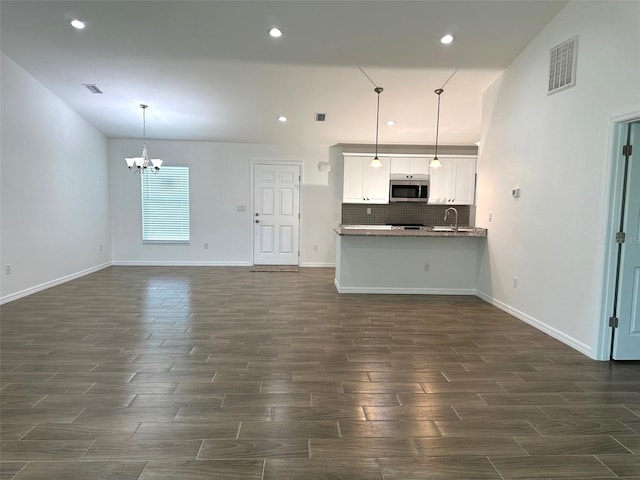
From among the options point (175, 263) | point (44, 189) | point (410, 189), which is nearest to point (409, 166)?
point (410, 189)

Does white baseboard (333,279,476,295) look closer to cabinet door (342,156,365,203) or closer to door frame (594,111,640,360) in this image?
door frame (594,111,640,360)

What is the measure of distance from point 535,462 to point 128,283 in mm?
5925

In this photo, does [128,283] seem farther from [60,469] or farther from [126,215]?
[60,469]

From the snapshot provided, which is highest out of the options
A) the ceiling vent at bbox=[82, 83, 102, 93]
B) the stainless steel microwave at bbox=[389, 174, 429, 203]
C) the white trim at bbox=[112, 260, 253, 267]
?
the ceiling vent at bbox=[82, 83, 102, 93]

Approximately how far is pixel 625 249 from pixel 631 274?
0.23 m

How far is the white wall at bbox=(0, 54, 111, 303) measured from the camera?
15.4 ft

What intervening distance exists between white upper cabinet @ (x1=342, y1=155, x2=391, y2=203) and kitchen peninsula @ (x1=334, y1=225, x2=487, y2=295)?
204 centimetres

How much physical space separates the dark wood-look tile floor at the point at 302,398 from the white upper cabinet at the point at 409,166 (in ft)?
12.5

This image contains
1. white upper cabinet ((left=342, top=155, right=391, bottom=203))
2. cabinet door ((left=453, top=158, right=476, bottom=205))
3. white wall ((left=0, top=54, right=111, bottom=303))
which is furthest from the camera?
cabinet door ((left=453, top=158, right=476, bottom=205))

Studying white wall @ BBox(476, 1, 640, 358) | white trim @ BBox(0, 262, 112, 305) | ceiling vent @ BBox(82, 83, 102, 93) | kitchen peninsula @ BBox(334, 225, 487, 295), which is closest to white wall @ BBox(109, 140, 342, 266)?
white trim @ BBox(0, 262, 112, 305)

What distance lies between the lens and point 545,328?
3865mm

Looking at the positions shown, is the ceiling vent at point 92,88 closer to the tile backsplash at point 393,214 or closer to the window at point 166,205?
the window at point 166,205

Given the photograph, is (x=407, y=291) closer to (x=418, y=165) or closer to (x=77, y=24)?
(x=418, y=165)

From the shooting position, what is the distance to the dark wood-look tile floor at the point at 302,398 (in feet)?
5.99
